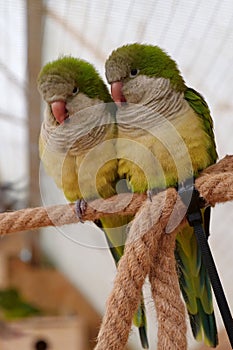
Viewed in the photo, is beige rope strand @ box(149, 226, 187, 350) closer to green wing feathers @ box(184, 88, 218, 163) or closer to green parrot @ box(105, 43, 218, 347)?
green parrot @ box(105, 43, 218, 347)

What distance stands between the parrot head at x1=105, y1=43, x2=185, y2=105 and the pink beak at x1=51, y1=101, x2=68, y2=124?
76 millimetres

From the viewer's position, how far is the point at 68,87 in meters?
0.80

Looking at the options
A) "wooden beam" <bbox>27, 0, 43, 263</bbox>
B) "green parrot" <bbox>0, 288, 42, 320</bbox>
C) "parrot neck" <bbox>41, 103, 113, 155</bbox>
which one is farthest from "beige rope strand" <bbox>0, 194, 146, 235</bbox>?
"green parrot" <bbox>0, 288, 42, 320</bbox>

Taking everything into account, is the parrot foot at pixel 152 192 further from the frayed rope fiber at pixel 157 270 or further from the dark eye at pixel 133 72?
the dark eye at pixel 133 72

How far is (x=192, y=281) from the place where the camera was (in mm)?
693

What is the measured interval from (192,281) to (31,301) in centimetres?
187

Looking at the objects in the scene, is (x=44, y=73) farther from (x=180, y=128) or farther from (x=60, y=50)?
(x=60, y=50)

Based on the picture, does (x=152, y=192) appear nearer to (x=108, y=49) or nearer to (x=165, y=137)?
(x=165, y=137)

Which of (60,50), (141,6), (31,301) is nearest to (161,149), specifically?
(141,6)

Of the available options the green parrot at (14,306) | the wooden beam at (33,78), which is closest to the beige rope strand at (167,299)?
the wooden beam at (33,78)

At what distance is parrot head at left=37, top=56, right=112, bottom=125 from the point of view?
774 millimetres

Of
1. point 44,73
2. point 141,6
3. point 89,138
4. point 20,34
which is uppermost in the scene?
point 20,34

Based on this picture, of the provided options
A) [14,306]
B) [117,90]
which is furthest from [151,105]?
[14,306]

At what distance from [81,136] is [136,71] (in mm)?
121
